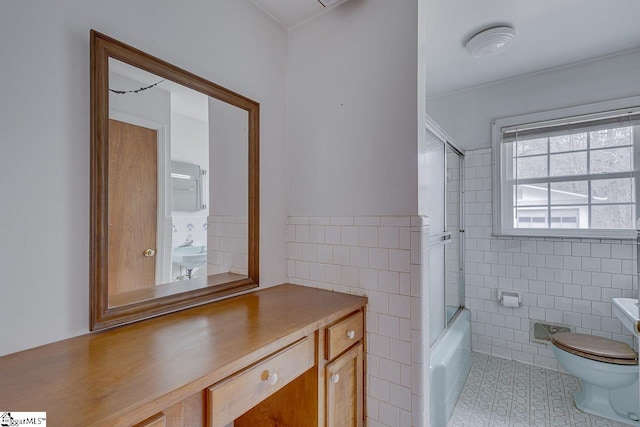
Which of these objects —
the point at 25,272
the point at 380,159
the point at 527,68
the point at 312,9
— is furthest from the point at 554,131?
the point at 25,272

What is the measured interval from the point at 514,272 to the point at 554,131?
4.00 feet

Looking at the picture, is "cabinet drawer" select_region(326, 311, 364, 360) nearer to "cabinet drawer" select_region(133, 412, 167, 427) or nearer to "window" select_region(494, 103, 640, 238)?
"cabinet drawer" select_region(133, 412, 167, 427)

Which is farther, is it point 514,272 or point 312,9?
point 514,272

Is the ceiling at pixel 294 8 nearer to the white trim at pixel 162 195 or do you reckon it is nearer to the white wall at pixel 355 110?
the white wall at pixel 355 110

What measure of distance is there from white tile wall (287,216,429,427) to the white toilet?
4.23ft

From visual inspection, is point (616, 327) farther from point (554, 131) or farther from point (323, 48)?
point (323, 48)

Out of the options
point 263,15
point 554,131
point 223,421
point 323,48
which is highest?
point 263,15

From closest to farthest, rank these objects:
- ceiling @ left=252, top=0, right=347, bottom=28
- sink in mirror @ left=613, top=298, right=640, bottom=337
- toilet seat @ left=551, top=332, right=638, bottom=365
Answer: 1. ceiling @ left=252, top=0, right=347, bottom=28
2. sink in mirror @ left=613, top=298, right=640, bottom=337
3. toilet seat @ left=551, top=332, right=638, bottom=365

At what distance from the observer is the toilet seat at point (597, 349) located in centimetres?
174

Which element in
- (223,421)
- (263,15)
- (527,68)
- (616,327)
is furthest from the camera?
(527,68)

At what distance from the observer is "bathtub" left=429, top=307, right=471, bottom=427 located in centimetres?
166

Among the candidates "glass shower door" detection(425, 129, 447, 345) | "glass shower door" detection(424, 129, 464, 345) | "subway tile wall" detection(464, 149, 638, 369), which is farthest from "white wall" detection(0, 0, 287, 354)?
"subway tile wall" detection(464, 149, 638, 369)

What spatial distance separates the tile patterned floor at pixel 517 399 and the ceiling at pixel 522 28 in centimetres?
247

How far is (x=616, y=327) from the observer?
2.16 metres
